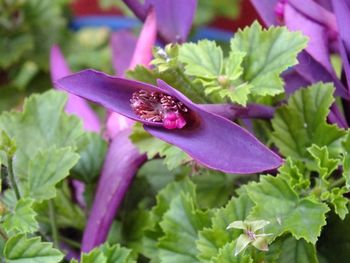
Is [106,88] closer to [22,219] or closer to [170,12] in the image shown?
[22,219]

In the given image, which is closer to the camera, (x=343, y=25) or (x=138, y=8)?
(x=343, y=25)

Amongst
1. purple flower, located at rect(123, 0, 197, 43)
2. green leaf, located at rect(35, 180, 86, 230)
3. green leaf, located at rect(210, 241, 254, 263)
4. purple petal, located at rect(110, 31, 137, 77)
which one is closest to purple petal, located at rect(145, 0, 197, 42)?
purple flower, located at rect(123, 0, 197, 43)

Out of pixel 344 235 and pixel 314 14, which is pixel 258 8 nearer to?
pixel 314 14

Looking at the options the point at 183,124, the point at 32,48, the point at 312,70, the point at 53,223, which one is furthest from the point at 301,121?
the point at 32,48

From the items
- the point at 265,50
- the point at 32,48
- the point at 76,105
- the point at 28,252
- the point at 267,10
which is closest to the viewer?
the point at 28,252

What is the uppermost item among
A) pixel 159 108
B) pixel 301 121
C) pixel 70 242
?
pixel 159 108

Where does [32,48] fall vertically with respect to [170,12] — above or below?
below

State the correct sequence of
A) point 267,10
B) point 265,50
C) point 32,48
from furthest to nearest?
point 32,48 → point 267,10 → point 265,50

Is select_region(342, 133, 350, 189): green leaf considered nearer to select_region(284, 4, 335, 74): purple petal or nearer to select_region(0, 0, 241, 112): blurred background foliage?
select_region(284, 4, 335, 74): purple petal
